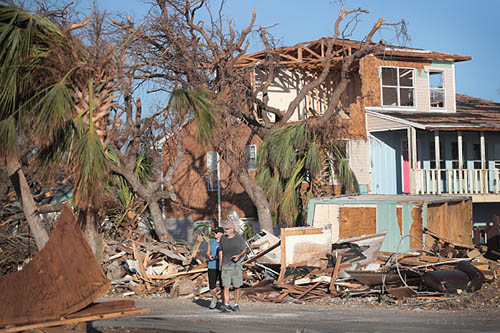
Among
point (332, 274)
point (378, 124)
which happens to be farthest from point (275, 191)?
point (332, 274)

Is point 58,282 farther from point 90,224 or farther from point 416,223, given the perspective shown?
point 416,223

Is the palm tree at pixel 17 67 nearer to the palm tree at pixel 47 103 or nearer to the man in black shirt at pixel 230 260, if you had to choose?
the palm tree at pixel 47 103

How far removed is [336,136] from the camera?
21047 millimetres

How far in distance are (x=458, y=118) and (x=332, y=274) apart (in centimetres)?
1407

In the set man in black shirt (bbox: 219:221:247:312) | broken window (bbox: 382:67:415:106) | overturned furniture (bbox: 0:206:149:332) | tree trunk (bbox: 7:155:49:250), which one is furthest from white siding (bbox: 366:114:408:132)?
overturned furniture (bbox: 0:206:149:332)

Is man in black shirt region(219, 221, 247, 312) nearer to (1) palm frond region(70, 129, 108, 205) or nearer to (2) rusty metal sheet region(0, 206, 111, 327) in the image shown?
(1) palm frond region(70, 129, 108, 205)

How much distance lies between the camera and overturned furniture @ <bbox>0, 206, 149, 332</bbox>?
712cm

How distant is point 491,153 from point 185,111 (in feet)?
70.2

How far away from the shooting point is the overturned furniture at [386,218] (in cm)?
1705

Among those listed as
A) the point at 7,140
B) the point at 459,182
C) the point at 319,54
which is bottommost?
the point at 459,182

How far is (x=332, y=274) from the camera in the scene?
45.4ft

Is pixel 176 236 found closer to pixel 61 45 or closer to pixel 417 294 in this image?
pixel 417 294

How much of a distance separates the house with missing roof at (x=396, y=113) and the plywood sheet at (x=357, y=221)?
6592 millimetres

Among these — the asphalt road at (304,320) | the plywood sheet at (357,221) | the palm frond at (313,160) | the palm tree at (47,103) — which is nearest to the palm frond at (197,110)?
the palm tree at (47,103)
